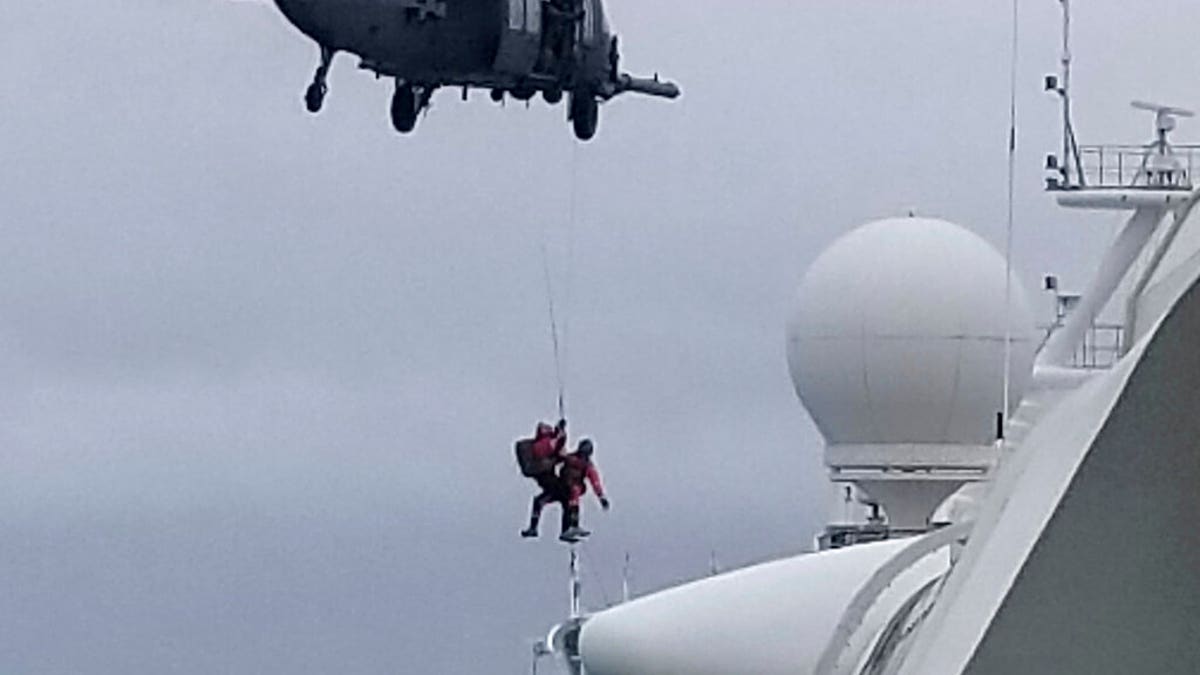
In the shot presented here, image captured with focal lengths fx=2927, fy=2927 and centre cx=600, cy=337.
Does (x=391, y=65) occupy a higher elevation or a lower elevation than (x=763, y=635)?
higher

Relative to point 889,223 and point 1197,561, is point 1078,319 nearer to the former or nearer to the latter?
point 889,223

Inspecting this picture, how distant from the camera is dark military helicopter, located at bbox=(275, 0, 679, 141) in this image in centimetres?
2511

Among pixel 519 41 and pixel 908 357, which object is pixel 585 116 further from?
pixel 908 357

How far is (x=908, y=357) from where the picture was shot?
27.1 meters

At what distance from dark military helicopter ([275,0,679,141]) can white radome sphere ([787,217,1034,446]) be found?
2.96 meters

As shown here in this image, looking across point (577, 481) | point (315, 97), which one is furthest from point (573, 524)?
point (315, 97)

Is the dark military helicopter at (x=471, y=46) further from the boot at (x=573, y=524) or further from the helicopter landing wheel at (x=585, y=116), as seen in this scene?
the boot at (x=573, y=524)

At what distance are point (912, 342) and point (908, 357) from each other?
0.15m

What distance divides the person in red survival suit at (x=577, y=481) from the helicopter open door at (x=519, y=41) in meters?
3.88

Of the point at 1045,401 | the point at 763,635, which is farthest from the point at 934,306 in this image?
the point at 1045,401

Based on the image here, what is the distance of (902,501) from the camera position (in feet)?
91.5

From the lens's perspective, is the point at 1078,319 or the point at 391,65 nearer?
the point at 1078,319

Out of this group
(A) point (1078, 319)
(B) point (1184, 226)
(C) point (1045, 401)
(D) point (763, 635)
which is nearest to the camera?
(B) point (1184, 226)

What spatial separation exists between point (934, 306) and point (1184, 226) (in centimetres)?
2208
